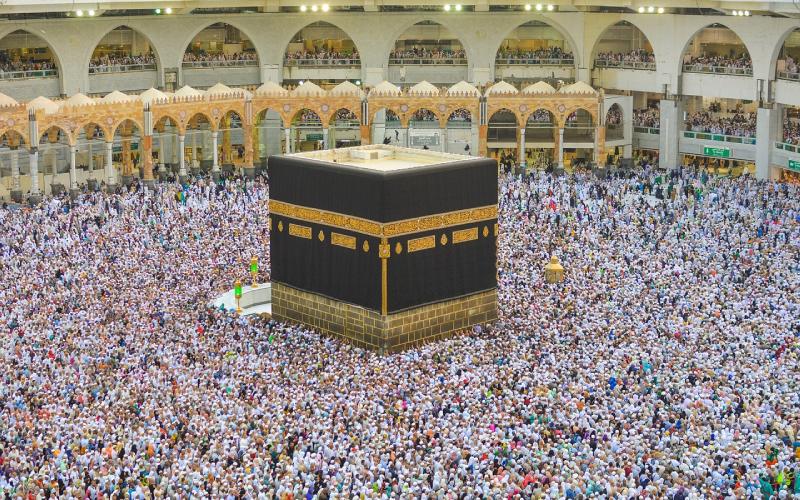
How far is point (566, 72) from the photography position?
56844 millimetres

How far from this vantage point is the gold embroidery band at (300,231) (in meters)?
Result: 30.5

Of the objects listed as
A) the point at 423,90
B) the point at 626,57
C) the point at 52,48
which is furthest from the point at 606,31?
the point at 52,48

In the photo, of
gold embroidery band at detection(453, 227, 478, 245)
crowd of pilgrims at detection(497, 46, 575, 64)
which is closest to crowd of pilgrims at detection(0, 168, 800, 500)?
gold embroidery band at detection(453, 227, 478, 245)

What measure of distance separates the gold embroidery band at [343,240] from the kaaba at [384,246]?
28 mm

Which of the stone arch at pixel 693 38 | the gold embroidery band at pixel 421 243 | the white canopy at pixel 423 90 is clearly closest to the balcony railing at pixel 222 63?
the white canopy at pixel 423 90

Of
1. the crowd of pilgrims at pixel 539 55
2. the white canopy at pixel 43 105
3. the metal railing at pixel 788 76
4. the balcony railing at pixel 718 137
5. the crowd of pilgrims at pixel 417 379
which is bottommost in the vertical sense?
the crowd of pilgrims at pixel 417 379

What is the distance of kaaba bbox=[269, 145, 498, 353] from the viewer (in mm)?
28938

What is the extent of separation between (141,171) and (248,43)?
1139 centimetres

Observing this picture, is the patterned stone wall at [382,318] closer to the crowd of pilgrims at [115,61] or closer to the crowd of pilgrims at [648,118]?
the crowd of pilgrims at [115,61]

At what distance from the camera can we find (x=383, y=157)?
107 feet

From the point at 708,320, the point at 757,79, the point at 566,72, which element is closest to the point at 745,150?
the point at 757,79

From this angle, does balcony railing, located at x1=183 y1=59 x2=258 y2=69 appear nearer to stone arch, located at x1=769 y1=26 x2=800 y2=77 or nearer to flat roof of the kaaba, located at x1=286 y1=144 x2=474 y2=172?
stone arch, located at x1=769 y1=26 x2=800 y2=77

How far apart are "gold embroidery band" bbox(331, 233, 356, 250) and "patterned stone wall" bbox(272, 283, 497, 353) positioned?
135cm

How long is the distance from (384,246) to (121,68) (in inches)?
1151
